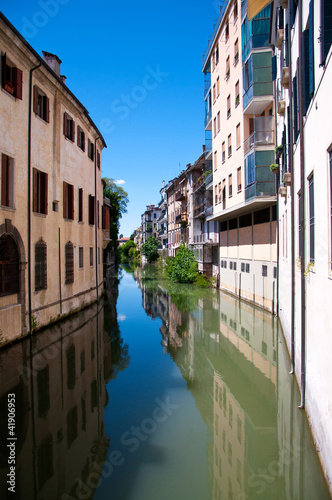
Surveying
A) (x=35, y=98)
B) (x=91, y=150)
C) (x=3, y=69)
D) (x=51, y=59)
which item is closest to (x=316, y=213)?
(x=3, y=69)

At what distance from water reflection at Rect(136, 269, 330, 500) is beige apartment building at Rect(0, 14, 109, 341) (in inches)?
199

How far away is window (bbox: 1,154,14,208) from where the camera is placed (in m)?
11.6

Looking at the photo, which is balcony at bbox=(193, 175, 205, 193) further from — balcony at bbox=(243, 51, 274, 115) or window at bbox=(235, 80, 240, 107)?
balcony at bbox=(243, 51, 274, 115)

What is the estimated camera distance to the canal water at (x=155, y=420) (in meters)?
5.12

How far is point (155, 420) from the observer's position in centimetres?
703

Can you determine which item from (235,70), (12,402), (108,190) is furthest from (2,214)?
(108,190)

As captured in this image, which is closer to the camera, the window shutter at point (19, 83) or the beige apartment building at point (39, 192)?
the beige apartment building at point (39, 192)

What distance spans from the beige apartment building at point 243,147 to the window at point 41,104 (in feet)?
30.5

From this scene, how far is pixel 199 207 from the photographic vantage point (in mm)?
37219

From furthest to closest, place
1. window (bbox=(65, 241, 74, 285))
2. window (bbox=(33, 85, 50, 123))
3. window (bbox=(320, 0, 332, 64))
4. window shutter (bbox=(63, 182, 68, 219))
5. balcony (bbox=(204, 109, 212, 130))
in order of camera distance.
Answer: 1. balcony (bbox=(204, 109, 212, 130))
2. window (bbox=(65, 241, 74, 285))
3. window shutter (bbox=(63, 182, 68, 219))
4. window (bbox=(33, 85, 50, 123))
5. window (bbox=(320, 0, 332, 64))

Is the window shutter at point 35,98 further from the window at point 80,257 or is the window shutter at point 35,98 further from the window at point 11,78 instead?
the window at point 80,257

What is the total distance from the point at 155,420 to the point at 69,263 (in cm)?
1195

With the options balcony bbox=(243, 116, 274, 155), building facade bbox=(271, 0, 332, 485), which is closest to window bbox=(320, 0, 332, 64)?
building facade bbox=(271, 0, 332, 485)

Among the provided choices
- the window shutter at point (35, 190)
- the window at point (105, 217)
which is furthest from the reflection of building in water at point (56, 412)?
the window at point (105, 217)
